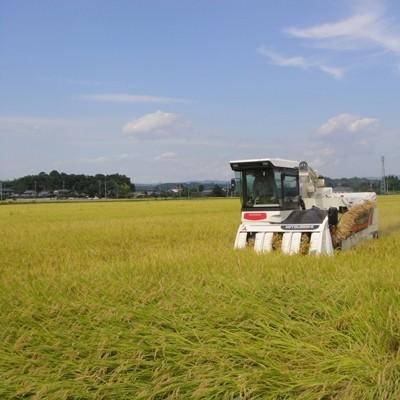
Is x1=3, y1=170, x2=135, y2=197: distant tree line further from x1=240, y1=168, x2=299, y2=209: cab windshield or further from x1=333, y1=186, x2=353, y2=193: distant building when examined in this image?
x1=240, y1=168, x2=299, y2=209: cab windshield

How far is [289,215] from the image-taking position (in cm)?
1191

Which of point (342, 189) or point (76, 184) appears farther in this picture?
point (76, 184)

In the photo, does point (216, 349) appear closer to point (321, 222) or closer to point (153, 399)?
point (153, 399)

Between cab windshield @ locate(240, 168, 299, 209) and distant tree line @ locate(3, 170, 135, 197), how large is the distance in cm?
11168

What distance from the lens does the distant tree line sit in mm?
128875

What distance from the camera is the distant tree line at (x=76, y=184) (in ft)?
423

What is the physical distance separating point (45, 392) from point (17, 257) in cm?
800

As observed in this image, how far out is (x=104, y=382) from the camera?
4.15 m

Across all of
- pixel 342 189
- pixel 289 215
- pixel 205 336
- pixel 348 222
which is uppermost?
pixel 342 189

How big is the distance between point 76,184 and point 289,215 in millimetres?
128724

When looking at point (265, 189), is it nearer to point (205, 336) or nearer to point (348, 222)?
point (348, 222)

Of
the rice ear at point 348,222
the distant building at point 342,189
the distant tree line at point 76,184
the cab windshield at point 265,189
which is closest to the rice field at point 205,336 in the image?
the rice ear at point 348,222

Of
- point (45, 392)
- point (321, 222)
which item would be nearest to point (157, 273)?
point (45, 392)

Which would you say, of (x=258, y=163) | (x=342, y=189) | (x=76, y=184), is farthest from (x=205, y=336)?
(x=76, y=184)
